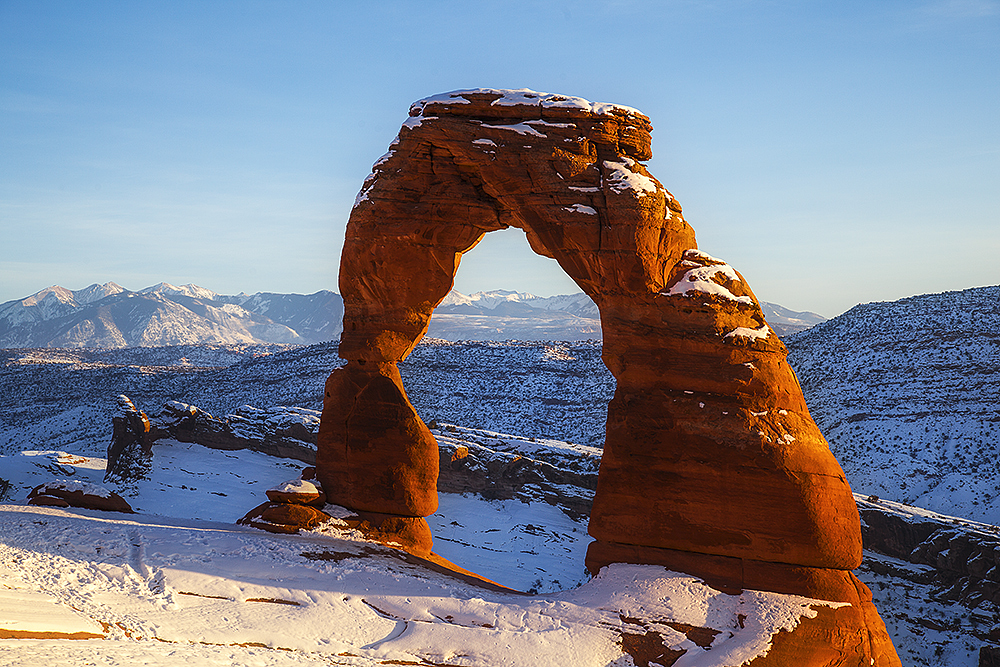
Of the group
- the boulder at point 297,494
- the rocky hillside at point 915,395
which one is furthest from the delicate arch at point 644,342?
the rocky hillside at point 915,395

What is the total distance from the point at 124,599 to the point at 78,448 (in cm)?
4292

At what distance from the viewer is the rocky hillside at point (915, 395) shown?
112ft

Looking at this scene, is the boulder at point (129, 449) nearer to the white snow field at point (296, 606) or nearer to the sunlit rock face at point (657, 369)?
the white snow field at point (296, 606)

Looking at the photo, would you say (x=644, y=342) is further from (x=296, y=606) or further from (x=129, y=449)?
(x=129, y=449)

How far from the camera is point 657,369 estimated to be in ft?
48.3

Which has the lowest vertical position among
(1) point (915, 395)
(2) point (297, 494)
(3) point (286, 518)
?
(3) point (286, 518)

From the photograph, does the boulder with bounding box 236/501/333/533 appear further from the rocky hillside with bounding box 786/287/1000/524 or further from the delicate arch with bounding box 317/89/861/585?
the rocky hillside with bounding box 786/287/1000/524

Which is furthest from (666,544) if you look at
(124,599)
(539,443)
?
(539,443)

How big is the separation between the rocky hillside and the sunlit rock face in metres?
22.5

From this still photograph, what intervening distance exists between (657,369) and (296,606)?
8.02 m

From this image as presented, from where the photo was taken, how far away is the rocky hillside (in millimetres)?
34031

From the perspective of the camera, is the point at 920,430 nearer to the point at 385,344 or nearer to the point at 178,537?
the point at 385,344

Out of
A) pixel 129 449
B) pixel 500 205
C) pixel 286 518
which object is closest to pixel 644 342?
pixel 500 205

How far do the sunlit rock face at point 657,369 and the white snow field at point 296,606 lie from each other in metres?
0.80
